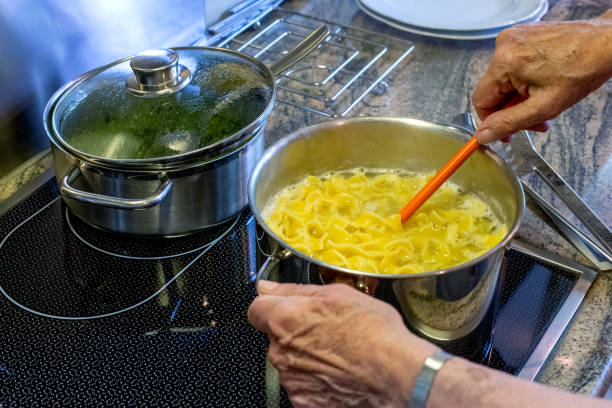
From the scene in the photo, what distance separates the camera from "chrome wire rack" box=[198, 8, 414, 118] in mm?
1438

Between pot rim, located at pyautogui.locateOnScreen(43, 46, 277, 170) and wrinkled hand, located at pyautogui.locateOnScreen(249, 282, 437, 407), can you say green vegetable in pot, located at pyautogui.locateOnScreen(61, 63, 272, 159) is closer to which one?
pot rim, located at pyautogui.locateOnScreen(43, 46, 277, 170)

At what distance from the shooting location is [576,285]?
39.8 inches

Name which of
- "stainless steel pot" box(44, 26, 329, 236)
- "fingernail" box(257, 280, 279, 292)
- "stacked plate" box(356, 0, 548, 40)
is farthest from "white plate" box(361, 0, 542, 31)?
"fingernail" box(257, 280, 279, 292)

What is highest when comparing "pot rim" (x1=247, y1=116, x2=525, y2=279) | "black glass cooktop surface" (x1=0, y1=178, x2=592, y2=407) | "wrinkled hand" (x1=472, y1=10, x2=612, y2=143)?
"wrinkled hand" (x1=472, y1=10, x2=612, y2=143)

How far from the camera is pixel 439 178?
3.05ft

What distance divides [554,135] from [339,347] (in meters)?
0.96

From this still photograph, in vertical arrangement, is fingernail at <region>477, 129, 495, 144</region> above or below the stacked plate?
above

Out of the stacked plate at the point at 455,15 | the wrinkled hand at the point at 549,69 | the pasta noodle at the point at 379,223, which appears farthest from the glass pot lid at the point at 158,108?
the stacked plate at the point at 455,15

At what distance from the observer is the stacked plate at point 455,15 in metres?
1.64

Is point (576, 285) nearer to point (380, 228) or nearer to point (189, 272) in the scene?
point (380, 228)

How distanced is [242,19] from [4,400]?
3.90 feet

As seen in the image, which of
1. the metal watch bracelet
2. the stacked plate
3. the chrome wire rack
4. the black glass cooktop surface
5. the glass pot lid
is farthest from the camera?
the stacked plate

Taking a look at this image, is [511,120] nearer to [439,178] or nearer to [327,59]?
[439,178]

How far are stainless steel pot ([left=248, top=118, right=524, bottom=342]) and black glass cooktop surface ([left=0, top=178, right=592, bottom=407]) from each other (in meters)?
0.13
